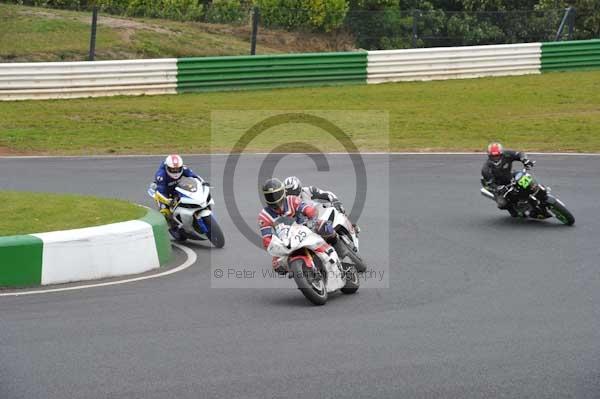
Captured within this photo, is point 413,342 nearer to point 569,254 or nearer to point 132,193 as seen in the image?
point 569,254

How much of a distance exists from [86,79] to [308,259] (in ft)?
62.1

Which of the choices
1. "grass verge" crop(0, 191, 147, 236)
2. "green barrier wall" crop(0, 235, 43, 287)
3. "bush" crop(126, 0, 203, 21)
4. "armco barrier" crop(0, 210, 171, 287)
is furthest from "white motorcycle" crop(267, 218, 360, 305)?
"bush" crop(126, 0, 203, 21)

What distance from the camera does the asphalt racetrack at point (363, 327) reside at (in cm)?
776

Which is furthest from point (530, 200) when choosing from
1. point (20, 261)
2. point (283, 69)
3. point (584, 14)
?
point (584, 14)

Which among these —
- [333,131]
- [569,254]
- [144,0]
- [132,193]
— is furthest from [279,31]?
[569,254]

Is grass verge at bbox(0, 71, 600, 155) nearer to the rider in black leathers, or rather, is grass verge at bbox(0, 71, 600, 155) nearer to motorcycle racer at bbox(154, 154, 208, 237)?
the rider in black leathers

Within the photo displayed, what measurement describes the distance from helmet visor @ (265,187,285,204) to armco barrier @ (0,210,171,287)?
1.78 meters

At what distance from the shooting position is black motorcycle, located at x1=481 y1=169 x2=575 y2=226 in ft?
51.1

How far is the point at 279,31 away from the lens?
36219mm

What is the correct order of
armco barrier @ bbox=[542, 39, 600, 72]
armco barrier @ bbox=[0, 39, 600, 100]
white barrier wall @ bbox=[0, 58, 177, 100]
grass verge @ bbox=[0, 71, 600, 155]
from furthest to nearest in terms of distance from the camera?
armco barrier @ bbox=[542, 39, 600, 72], armco barrier @ bbox=[0, 39, 600, 100], white barrier wall @ bbox=[0, 58, 177, 100], grass verge @ bbox=[0, 71, 600, 155]

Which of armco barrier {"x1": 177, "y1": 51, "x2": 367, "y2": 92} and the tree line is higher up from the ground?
the tree line

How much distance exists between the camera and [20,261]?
11031 millimetres

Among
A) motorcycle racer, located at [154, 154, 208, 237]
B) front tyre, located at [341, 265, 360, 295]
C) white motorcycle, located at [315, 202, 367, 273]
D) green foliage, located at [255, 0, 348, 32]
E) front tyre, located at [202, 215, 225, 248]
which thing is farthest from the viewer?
green foliage, located at [255, 0, 348, 32]

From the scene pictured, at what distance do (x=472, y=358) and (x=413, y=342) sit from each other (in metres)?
0.67
